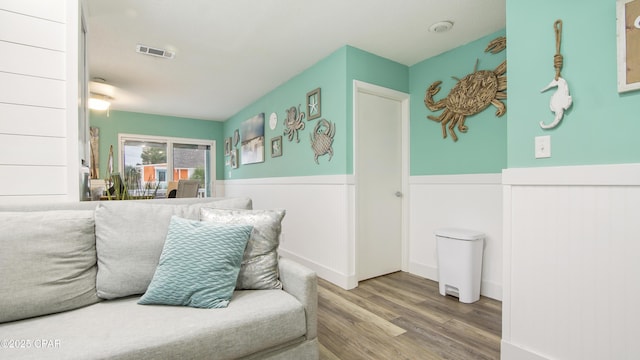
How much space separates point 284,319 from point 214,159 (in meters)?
5.43

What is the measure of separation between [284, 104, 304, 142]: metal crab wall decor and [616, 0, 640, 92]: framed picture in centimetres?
262

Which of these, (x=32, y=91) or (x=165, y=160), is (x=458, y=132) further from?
(x=165, y=160)

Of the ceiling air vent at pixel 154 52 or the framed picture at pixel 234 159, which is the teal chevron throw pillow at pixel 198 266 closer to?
the ceiling air vent at pixel 154 52

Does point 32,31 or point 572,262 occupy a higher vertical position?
point 32,31

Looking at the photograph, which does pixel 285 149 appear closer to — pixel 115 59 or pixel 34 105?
pixel 115 59

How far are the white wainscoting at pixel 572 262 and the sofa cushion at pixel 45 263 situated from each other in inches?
82.8

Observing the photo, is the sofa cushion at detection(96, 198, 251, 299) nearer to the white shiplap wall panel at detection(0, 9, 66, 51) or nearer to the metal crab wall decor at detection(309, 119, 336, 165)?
the white shiplap wall panel at detection(0, 9, 66, 51)

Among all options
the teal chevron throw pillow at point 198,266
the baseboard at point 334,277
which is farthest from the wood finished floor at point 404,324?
the teal chevron throw pillow at point 198,266

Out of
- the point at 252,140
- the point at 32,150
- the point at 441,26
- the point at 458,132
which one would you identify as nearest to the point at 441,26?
the point at 441,26

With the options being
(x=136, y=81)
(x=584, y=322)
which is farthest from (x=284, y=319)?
(x=136, y=81)

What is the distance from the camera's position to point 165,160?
567cm

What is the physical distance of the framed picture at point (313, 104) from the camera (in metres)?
3.09

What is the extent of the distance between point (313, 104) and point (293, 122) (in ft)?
1.53

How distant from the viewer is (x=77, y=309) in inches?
48.2
